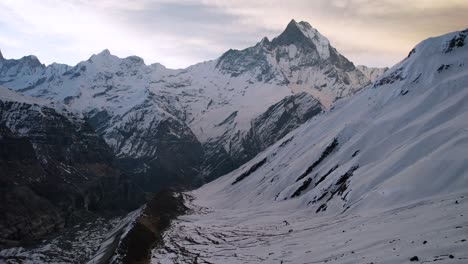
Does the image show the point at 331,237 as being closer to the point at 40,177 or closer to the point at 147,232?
the point at 147,232

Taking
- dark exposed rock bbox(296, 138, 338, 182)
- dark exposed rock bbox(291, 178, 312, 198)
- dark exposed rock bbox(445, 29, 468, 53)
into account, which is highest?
dark exposed rock bbox(445, 29, 468, 53)

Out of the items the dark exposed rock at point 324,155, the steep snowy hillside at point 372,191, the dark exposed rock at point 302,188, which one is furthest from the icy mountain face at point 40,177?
the dark exposed rock at point 324,155

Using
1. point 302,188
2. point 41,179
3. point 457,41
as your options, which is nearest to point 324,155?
point 302,188

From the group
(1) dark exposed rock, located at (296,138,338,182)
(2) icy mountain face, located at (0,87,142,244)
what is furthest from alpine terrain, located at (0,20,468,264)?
(2) icy mountain face, located at (0,87,142,244)

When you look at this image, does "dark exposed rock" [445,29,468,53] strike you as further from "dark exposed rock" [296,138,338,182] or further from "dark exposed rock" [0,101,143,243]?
A: "dark exposed rock" [0,101,143,243]

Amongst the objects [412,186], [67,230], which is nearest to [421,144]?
[412,186]

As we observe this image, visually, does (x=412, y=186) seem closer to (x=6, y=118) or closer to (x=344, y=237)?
(x=344, y=237)
